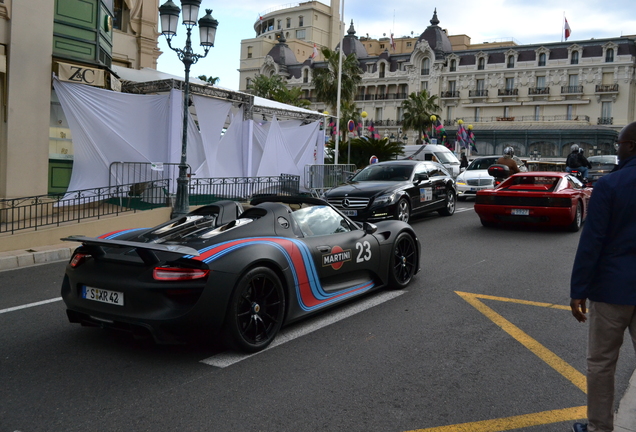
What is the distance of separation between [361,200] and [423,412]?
29.8ft

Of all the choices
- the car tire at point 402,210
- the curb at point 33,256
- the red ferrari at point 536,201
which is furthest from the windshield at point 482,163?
the curb at point 33,256

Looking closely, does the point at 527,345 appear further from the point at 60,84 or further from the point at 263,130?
the point at 263,130

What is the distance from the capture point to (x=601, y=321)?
3.23m

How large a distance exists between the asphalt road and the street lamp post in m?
6.29

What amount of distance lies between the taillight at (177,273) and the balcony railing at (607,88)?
68.9 m

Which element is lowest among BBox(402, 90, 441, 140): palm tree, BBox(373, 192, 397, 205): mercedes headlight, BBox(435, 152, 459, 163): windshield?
BBox(373, 192, 397, 205): mercedes headlight

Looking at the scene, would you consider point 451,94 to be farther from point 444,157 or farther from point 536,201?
point 536,201

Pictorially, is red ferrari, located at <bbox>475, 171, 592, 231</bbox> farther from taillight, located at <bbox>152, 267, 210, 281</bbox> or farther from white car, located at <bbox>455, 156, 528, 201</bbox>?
taillight, located at <bbox>152, 267, 210, 281</bbox>

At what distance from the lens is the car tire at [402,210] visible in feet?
41.9

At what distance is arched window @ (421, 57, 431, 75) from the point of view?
77.4 m

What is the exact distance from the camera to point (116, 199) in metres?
12.6

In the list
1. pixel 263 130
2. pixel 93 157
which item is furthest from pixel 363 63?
pixel 93 157

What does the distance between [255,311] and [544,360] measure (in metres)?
2.43

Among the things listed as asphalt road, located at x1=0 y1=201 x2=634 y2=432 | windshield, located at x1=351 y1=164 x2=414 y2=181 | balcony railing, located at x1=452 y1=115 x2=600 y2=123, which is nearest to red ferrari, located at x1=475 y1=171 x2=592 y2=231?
windshield, located at x1=351 y1=164 x2=414 y2=181
